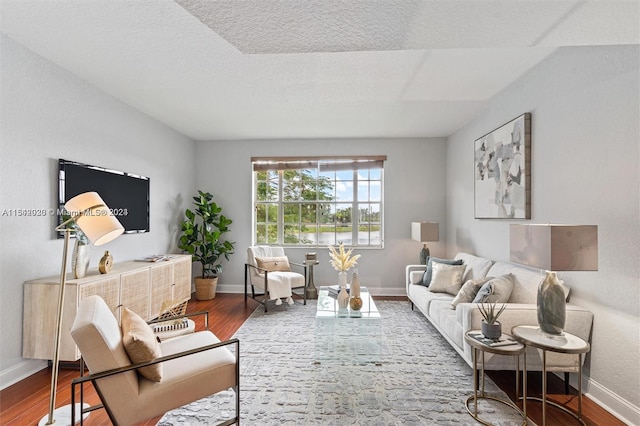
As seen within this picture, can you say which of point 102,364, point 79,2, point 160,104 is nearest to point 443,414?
point 102,364

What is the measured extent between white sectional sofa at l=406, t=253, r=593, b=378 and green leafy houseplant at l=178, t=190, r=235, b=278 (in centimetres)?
330

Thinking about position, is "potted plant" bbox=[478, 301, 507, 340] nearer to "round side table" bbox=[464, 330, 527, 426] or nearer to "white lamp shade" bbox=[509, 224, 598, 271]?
"round side table" bbox=[464, 330, 527, 426]

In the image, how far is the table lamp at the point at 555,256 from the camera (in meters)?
1.88

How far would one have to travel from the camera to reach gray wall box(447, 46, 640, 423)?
6.41ft

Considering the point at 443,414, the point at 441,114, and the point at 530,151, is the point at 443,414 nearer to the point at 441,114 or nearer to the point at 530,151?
the point at 530,151

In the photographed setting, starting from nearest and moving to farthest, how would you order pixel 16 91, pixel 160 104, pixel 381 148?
pixel 16 91 → pixel 160 104 → pixel 381 148

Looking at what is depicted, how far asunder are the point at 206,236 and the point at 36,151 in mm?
2548

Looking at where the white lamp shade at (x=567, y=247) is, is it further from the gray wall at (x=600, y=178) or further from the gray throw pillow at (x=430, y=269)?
the gray throw pillow at (x=430, y=269)

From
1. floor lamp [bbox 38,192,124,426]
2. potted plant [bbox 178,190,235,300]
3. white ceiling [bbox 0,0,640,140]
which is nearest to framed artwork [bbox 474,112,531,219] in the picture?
white ceiling [bbox 0,0,640,140]

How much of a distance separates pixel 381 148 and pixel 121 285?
4.21 metres

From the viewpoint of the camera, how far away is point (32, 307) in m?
2.51

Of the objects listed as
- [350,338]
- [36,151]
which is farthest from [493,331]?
[36,151]

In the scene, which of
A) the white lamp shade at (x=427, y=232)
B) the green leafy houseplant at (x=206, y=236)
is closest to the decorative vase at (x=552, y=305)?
the white lamp shade at (x=427, y=232)

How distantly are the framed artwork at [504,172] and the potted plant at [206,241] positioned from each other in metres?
3.84
